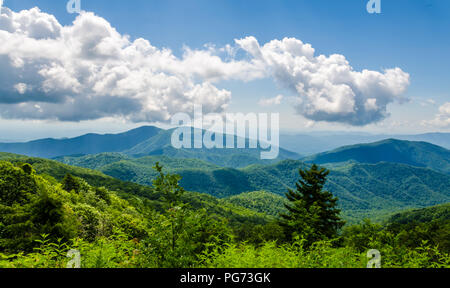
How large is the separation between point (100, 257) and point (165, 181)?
208 centimetres

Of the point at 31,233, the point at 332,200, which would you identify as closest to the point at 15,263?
the point at 31,233

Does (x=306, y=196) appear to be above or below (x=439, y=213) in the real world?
above

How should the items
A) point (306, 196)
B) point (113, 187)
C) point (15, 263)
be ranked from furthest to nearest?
1. point (113, 187)
2. point (306, 196)
3. point (15, 263)

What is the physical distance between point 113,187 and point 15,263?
605 feet

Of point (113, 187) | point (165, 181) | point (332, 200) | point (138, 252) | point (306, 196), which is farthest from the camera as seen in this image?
point (113, 187)

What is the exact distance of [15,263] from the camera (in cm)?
449

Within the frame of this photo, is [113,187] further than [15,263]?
Yes
